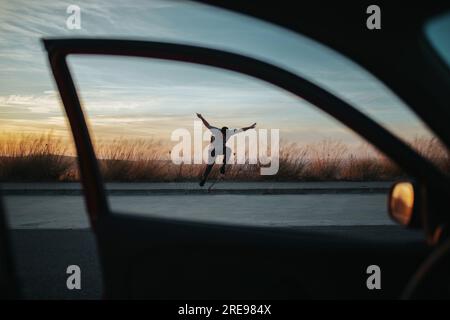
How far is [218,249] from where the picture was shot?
87.7 inches

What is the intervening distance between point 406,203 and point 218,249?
0.86 meters

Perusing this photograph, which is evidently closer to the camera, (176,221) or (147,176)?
(176,221)

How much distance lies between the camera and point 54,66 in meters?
2.22

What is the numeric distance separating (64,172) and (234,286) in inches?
601

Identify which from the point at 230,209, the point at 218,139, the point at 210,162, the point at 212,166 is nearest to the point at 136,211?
the point at 230,209

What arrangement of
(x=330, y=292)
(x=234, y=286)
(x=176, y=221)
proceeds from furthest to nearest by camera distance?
1. (x=176, y=221)
2. (x=234, y=286)
3. (x=330, y=292)

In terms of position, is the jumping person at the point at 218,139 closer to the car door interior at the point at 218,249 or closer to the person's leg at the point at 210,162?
the person's leg at the point at 210,162

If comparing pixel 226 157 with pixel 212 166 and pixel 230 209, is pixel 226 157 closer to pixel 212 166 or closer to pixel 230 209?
pixel 212 166

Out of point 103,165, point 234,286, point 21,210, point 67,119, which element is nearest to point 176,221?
point 234,286

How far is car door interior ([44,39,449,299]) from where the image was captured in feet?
6.55

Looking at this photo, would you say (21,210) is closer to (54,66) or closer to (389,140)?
(54,66)

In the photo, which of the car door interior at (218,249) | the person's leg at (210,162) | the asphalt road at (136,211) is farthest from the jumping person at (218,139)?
the car door interior at (218,249)

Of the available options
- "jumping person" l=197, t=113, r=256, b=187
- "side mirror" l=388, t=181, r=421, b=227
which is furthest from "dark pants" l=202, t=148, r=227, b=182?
"side mirror" l=388, t=181, r=421, b=227
